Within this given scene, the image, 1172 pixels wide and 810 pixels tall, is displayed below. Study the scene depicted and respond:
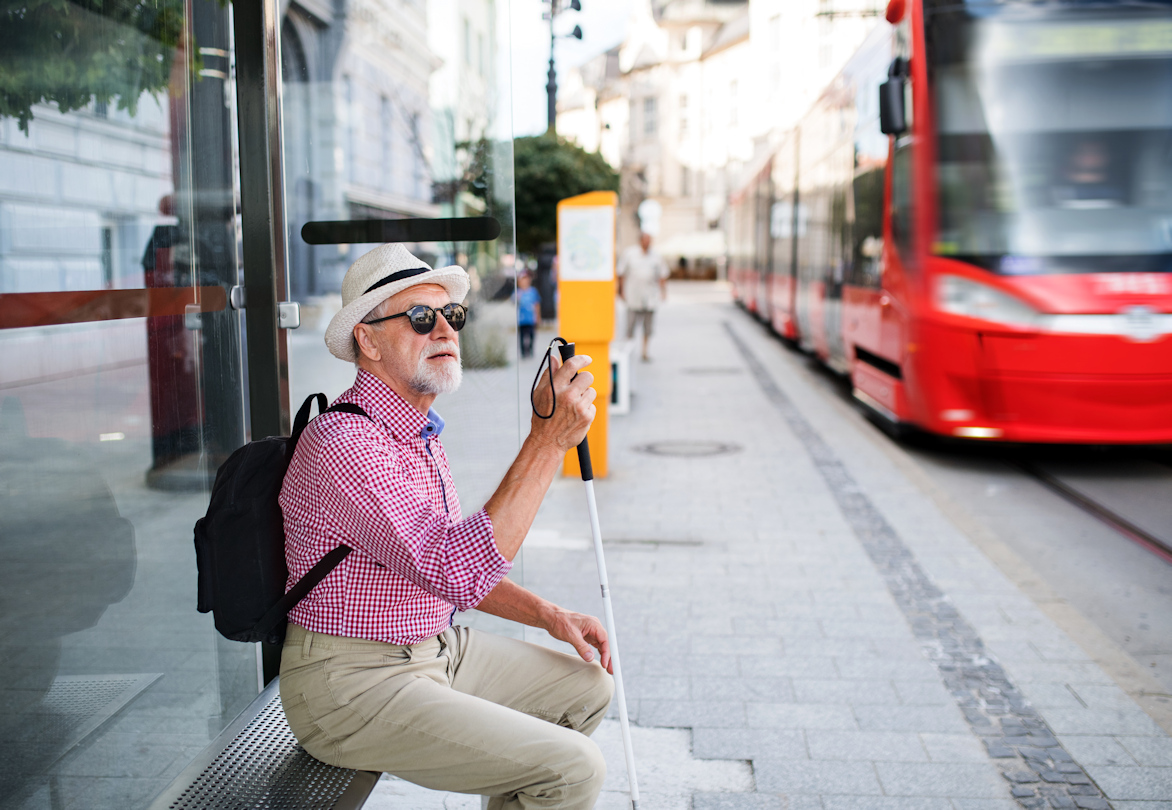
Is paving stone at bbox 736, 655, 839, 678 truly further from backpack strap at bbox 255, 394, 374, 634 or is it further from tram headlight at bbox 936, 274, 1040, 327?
tram headlight at bbox 936, 274, 1040, 327

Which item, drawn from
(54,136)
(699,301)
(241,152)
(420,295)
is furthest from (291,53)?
(699,301)

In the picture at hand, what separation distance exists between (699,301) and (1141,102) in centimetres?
3392

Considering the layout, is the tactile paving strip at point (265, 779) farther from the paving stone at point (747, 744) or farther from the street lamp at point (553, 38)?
the street lamp at point (553, 38)

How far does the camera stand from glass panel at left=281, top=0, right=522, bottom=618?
12.6 ft

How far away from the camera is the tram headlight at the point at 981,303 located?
7223 millimetres

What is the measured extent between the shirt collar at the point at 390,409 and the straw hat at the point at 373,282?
11 centimetres

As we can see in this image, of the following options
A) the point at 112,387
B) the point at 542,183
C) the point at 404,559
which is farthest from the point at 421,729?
the point at 542,183

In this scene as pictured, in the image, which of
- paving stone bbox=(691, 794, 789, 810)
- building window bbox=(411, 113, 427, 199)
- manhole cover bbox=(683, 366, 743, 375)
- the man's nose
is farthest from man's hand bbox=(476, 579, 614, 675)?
manhole cover bbox=(683, 366, 743, 375)

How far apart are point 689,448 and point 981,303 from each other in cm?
287

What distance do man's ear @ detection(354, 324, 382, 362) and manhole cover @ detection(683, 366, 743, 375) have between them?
42.5 ft

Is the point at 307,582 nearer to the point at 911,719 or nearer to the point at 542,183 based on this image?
the point at 911,719

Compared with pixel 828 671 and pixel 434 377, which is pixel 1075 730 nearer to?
pixel 828 671

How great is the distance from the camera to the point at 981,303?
7.37 m

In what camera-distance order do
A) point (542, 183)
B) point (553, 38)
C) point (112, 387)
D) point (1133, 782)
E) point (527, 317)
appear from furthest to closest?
point (542, 183)
point (527, 317)
point (553, 38)
point (1133, 782)
point (112, 387)
